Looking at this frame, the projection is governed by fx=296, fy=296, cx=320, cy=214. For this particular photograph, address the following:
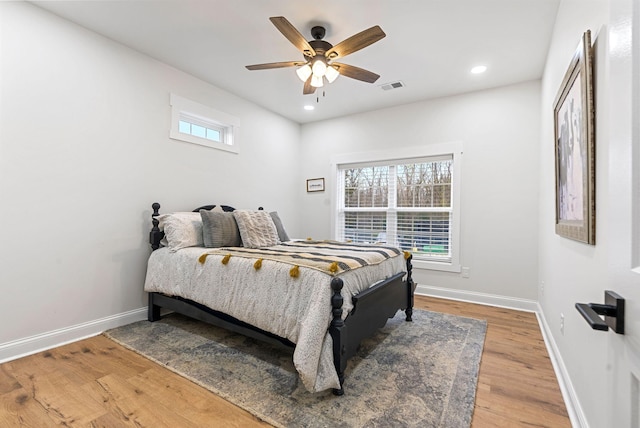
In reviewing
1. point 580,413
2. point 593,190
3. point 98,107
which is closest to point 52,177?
point 98,107

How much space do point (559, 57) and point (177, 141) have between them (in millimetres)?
3672

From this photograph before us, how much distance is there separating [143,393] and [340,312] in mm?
1340

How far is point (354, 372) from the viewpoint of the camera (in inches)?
82.3

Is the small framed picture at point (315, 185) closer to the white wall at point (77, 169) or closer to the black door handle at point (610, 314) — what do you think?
the white wall at point (77, 169)

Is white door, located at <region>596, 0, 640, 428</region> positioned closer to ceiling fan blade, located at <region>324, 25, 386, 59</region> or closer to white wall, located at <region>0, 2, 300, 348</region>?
ceiling fan blade, located at <region>324, 25, 386, 59</region>

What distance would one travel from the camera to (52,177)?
2467 millimetres

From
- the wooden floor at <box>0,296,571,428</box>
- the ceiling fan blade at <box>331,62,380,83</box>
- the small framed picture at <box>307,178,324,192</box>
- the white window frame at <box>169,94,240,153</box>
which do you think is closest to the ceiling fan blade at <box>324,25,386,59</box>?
the ceiling fan blade at <box>331,62,380,83</box>

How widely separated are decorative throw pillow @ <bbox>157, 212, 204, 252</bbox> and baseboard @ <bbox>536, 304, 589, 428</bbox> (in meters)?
3.12

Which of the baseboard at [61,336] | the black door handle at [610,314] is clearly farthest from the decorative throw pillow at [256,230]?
the black door handle at [610,314]

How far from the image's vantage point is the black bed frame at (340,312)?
1844mm

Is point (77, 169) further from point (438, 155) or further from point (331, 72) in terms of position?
point (438, 155)

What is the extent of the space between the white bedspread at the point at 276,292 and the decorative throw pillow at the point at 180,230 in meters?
0.12

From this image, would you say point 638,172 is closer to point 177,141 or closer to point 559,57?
point 559,57

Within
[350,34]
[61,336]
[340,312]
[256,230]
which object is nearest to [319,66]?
[350,34]
